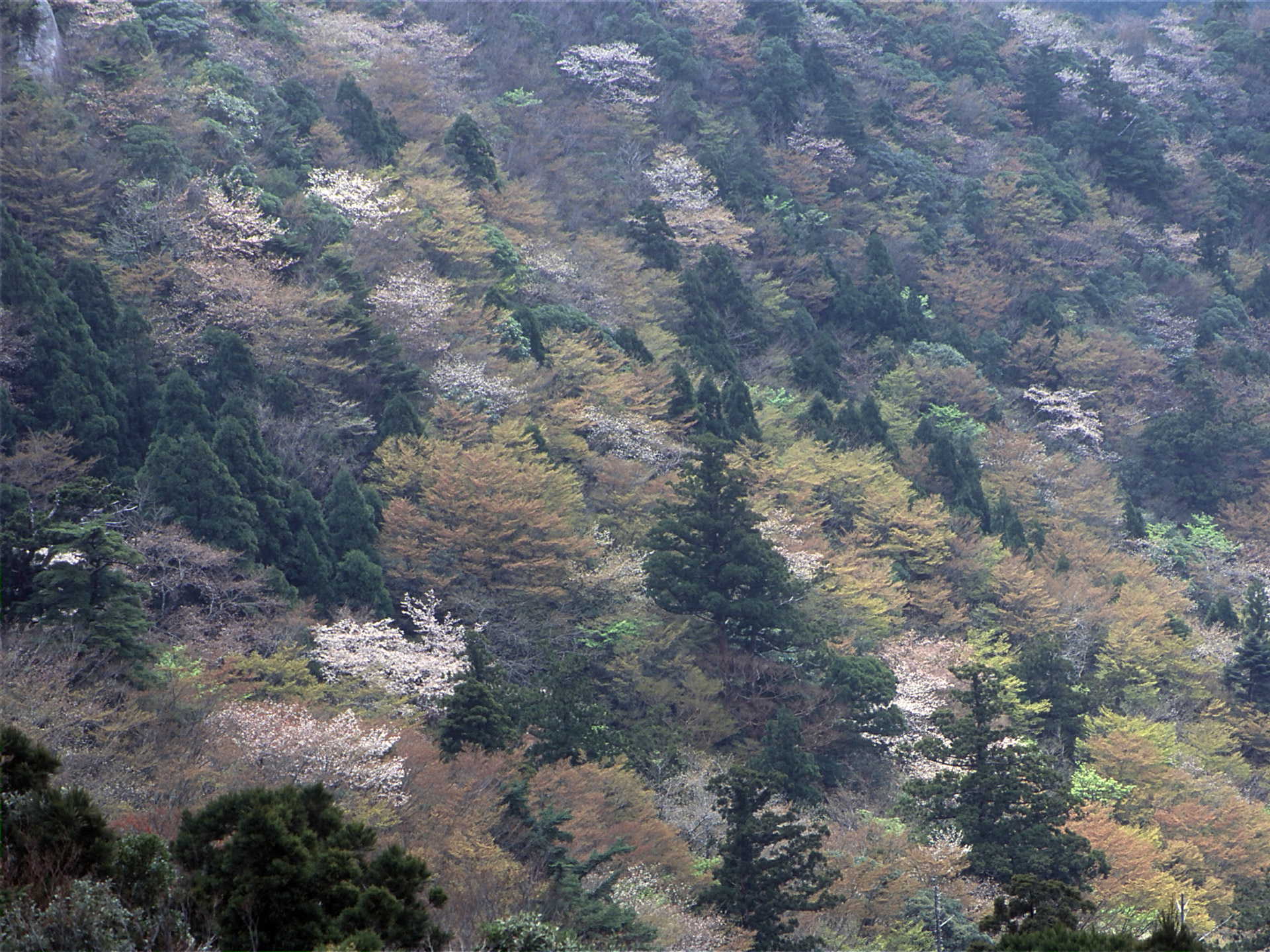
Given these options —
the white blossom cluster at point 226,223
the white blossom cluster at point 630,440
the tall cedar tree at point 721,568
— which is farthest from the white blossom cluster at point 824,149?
the white blossom cluster at point 226,223

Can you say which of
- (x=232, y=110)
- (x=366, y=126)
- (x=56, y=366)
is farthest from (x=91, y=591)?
(x=366, y=126)

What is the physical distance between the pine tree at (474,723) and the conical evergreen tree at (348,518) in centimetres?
610

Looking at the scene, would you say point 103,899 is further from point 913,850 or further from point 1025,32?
point 1025,32

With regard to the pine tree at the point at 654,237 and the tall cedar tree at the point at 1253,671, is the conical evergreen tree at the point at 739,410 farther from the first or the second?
the tall cedar tree at the point at 1253,671

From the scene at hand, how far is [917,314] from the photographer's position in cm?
4612

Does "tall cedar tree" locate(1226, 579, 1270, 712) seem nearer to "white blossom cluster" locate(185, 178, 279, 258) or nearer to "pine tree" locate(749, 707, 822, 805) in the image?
"pine tree" locate(749, 707, 822, 805)

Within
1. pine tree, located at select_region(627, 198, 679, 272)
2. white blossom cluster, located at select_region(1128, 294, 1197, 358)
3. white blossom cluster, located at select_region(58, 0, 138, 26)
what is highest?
white blossom cluster, located at select_region(58, 0, 138, 26)

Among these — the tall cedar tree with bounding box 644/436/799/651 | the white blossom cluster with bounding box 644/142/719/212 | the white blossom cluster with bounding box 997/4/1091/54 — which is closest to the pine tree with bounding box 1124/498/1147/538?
the tall cedar tree with bounding box 644/436/799/651

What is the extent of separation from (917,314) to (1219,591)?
15.1 meters

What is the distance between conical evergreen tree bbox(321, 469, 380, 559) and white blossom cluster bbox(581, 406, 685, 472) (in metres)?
7.94

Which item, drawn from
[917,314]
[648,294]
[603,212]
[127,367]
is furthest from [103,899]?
[917,314]

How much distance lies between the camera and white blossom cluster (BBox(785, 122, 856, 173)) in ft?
166

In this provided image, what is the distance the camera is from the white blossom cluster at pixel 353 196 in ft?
109

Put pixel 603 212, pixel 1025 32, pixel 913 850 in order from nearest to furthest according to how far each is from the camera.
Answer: pixel 913 850, pixel 603 212, pixel 1025 32
